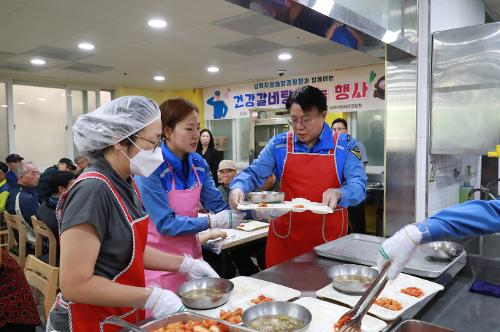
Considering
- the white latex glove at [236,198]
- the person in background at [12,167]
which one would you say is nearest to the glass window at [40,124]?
the person in background at [12,167]

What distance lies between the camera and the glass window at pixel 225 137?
9.83m

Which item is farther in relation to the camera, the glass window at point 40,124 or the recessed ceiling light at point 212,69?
the glass window at point 40,124

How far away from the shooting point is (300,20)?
2148 mm

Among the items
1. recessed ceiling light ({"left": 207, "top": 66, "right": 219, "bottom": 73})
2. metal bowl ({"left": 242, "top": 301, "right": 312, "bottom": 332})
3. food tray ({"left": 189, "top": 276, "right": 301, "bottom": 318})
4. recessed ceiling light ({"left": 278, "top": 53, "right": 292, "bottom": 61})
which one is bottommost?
food tray ({"left": 189, "top": 276, "right": 301, "bottom": 318})

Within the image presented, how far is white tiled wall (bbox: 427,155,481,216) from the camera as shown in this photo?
128 inches

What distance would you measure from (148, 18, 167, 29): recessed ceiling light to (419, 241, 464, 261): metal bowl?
3839 millimetres

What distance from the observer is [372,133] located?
757cm

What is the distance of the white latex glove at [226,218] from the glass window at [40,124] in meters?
7.65

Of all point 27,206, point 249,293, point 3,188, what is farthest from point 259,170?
point 3,188

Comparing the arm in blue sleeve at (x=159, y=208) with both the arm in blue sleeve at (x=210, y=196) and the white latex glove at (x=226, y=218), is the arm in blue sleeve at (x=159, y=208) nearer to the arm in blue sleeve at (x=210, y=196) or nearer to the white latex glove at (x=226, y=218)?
the white latex glove at (x=226, y=218)

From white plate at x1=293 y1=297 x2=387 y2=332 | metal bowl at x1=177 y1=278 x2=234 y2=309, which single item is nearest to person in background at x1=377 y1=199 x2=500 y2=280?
white plate at x1=293 y1=297 x2=387 y2=332

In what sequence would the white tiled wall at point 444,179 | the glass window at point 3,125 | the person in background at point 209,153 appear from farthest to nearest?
1. the glass window at point 3,125
2. the person in background at point 209,153
3. the white tiled wall at point 444,179

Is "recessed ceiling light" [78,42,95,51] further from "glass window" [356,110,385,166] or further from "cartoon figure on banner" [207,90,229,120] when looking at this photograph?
"glass window" [356,110,385,166]

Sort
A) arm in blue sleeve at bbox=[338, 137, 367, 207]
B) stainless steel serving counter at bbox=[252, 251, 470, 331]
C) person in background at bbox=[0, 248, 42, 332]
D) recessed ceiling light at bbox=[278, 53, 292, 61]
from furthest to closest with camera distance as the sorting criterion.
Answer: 1. recessed ceiling light at bbox=[278, 53, 292, 61]
2. arm in blue sleeve at bbox=[338, 137, 367, 207]
3. person in background at bbox=[0, 248, 42, 332]
4. stainless steel serving counter at bbox=[252, 251, 470, 331]
